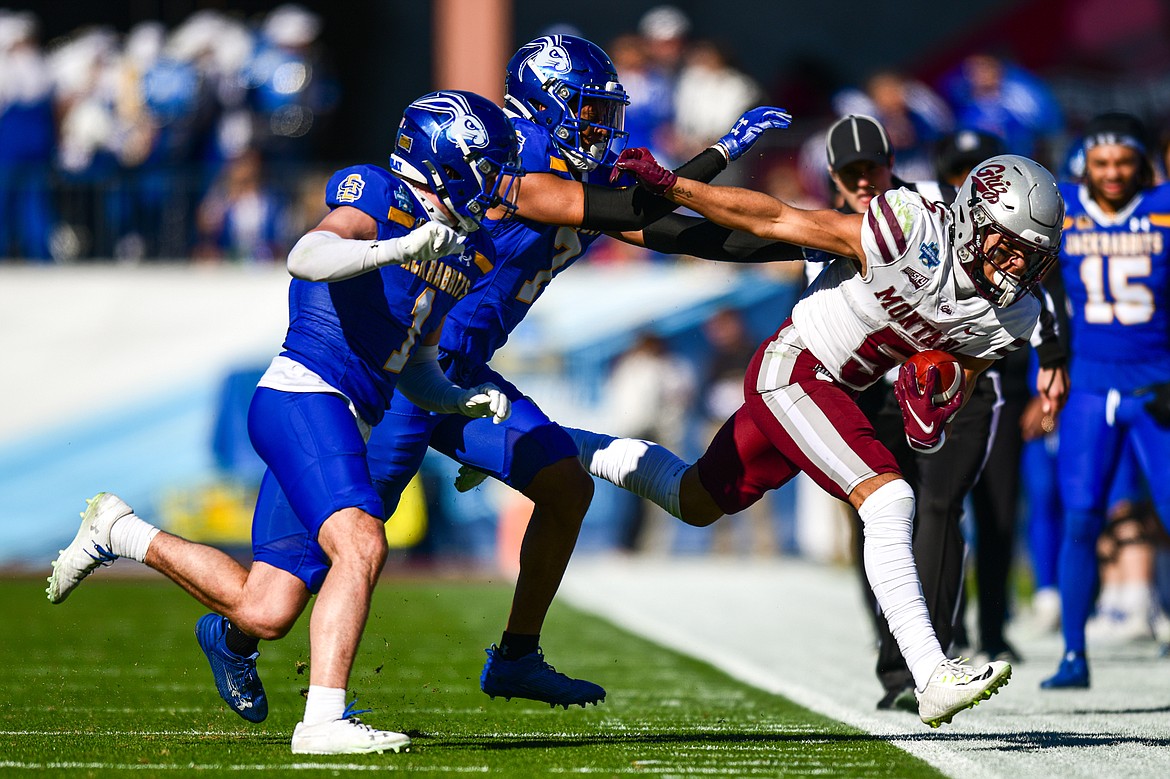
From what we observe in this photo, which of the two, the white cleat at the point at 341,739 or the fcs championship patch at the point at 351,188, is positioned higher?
the fcs championship patch at the point at 351,188

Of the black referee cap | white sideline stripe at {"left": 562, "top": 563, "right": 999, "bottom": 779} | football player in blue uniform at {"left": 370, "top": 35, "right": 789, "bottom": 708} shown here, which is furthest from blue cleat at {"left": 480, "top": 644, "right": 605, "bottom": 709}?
the black referee cap

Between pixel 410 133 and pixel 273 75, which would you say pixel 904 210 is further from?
pixel 273 75

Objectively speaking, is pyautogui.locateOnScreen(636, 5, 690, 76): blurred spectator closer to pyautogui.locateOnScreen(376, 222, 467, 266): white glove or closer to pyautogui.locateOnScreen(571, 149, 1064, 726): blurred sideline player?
pyautogui.locateOnScreen(571, 149, 1064, 726): blurred sideline player

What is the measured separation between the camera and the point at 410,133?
15.6 feet

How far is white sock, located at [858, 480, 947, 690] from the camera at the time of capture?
4.60m

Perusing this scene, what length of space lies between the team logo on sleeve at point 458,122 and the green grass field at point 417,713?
5.09ft

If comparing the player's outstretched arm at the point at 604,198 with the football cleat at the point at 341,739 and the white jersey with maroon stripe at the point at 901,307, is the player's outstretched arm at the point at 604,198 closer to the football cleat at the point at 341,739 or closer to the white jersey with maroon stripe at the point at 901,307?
the white jersey with maroon stripe at the point at 901,307

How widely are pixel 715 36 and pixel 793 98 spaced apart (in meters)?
3.26

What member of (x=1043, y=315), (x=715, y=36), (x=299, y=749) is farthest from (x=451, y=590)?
(x=715, y=36)

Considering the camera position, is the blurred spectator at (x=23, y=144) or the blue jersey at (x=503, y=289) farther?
the blurred spectator at (x=23, y=144)

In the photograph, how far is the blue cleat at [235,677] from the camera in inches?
201

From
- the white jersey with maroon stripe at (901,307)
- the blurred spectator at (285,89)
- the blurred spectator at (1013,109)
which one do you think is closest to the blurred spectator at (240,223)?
the blurred spectator at (285,89)

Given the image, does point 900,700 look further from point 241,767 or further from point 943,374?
point 241,767

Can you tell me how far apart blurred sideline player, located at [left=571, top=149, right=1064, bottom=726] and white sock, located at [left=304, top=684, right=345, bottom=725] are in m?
1.49
